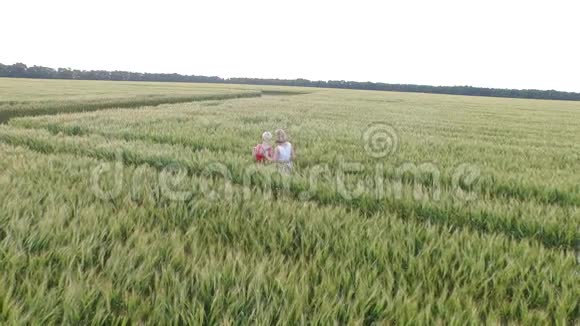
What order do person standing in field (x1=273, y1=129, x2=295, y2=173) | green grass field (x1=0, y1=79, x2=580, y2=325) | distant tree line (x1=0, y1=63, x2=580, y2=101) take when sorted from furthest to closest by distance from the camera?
distant tree line (x1=0, y1=63, x2=580, y2=101)
person standing in field (x1=273, y1=129, x2=295, y2=173)
green grass field (x1=0, y1=79, x2=580, y2=325)

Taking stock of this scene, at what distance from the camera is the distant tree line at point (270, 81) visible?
92.8 metres

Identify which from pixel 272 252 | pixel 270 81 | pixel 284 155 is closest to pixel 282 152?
pixel 284 155

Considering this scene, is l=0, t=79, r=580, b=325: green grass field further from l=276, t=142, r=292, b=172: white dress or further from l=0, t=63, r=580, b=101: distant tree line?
l=0, t=63, r=580, b=101: distant tree line

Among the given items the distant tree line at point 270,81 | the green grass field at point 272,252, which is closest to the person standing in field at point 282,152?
the green grass field at point 272,252

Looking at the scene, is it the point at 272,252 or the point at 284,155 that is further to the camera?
the point at 284,155

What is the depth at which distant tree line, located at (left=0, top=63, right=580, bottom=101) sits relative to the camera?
305 feet

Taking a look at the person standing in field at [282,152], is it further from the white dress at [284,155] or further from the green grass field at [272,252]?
the green grass field at [272,252]

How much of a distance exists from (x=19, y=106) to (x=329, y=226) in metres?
23.4

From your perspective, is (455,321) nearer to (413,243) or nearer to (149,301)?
(413,243)

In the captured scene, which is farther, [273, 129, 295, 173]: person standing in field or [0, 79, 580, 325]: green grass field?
[273, 129, 295, 173]: person standing in field

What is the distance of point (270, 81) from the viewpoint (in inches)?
5433

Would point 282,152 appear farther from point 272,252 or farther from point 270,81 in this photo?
point 270,81


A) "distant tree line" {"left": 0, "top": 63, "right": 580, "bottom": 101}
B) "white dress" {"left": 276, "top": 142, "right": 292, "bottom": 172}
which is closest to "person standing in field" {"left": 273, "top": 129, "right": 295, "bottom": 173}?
"white dress" {"left": 276, "top": 142, "right": 292, "bottom": 172}

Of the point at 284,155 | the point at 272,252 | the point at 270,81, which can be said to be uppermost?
the point at 270,81
